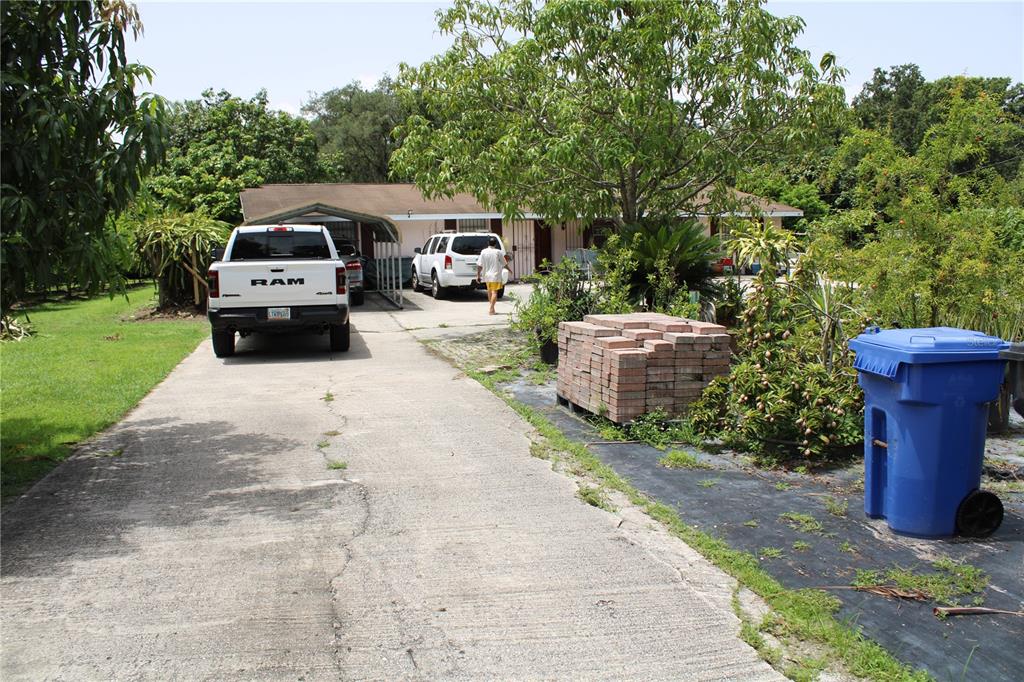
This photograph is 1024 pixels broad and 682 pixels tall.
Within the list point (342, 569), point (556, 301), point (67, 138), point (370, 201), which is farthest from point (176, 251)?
point (342, 569)

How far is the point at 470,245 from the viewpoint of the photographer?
24250 millimetres

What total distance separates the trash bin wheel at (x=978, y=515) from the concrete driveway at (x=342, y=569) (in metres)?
1.60

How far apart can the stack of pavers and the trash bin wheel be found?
10.1ft

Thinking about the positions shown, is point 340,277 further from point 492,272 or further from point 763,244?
point 492,272

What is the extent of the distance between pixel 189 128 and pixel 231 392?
31.6 meters

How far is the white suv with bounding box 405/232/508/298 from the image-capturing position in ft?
78.1

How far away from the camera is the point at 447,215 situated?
2916cm

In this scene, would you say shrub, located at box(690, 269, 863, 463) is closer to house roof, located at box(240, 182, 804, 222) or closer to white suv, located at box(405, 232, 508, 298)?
white suv, located at box(405, 232, 508, 298)

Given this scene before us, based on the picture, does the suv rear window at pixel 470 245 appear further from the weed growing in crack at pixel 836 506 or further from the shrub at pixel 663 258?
the weed growing in crack at pixel 836 506

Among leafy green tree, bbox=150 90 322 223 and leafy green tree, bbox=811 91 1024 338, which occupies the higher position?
leafy green tree, bbox=150 90 322 223

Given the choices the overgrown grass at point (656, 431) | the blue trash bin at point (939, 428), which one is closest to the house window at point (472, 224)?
the overgrown grass at point (656, 431)

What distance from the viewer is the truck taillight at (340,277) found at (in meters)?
13.2

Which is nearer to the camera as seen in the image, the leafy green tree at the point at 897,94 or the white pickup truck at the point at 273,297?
the white pickup truck at the point at 273,297

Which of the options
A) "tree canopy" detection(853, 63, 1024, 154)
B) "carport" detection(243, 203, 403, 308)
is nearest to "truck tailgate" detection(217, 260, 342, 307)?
"carport" detection(243, 203, 403, 308)
